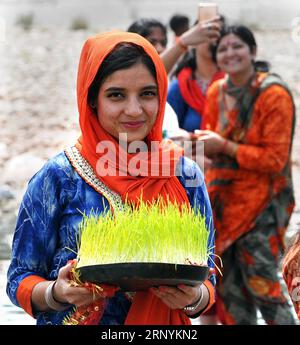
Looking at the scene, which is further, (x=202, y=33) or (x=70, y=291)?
(x=202, y=33)

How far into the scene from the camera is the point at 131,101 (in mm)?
5152

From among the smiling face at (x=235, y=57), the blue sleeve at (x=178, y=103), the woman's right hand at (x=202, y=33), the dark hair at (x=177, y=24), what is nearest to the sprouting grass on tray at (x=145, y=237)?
the smiling face at (x=235, y=57)

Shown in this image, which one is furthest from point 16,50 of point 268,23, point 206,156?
point 206,156

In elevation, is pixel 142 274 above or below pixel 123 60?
below

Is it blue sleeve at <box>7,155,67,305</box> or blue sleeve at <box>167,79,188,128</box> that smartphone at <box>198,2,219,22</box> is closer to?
blue sleeve at <box>167,79,188,128</box>

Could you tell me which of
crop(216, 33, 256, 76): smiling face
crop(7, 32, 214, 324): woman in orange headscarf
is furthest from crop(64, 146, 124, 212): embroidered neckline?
crop(216, 33, 256, 76): smiling face

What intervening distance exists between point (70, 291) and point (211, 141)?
4.06 meters

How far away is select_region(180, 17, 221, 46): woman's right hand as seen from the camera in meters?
9.16

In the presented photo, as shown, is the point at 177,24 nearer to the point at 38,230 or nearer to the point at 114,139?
the point at 114,139

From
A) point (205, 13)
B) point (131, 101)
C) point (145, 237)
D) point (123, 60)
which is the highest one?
point (123, 60)

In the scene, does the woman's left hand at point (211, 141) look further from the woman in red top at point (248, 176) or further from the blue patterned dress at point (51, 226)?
the blue patterned dress at point (51, 226)

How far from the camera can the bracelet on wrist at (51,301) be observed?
4.97 metres

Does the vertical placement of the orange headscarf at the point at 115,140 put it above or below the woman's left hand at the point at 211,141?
above

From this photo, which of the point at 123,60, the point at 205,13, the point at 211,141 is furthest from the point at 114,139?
the point at 205,13
